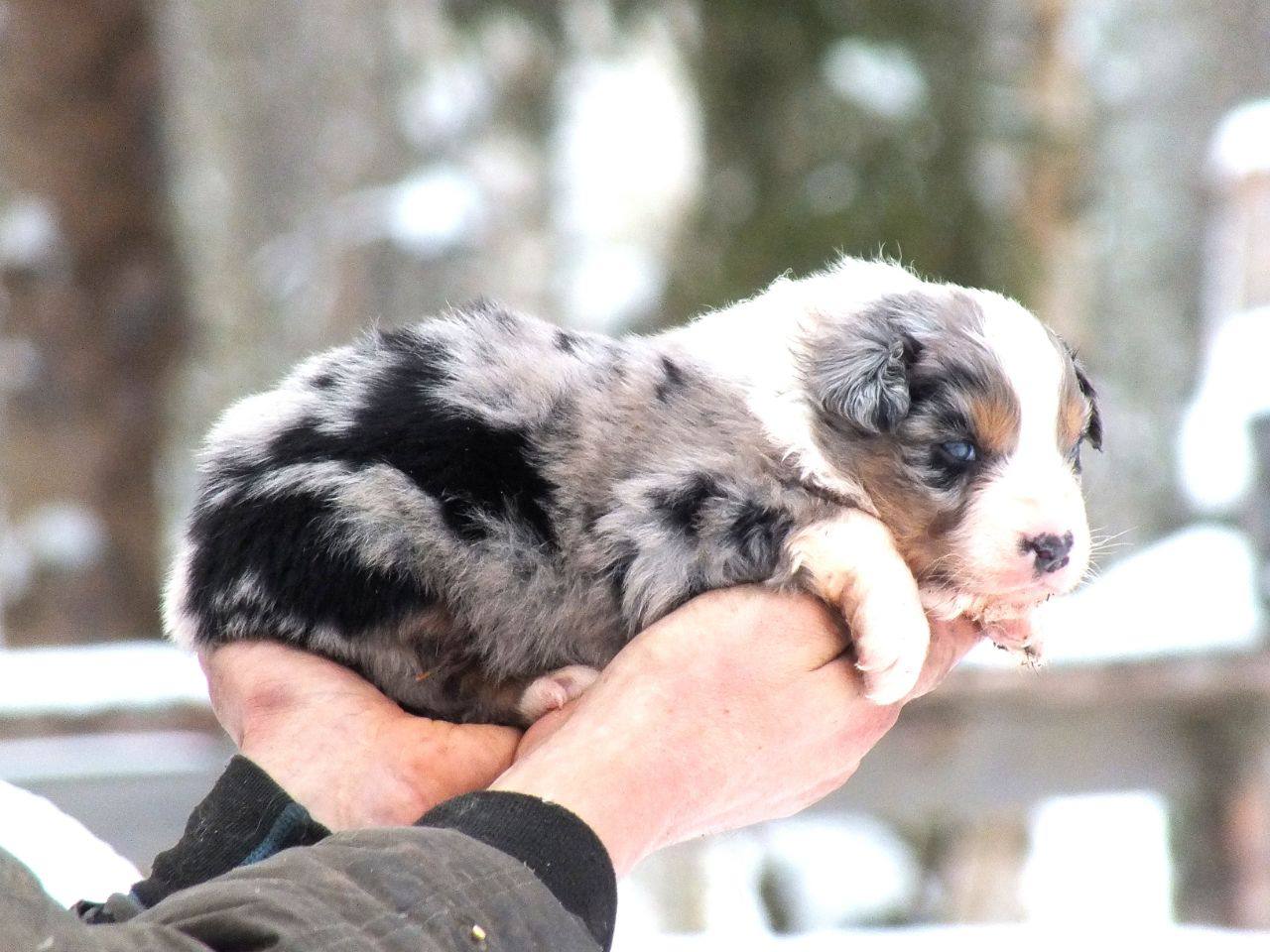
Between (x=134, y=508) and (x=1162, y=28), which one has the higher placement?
(x=1162, y=28)

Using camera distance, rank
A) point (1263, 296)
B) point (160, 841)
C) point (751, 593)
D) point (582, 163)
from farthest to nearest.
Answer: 1. point (582, 163)
2. point (1263, 296)
3. point (160, 841)
4. point (751, 593)

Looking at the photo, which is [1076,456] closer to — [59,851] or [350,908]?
[350,908]

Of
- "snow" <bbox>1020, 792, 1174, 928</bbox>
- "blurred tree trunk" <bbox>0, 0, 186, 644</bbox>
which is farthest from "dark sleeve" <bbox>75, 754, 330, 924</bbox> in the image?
"blurred tree trunk" <bbox>0, 0, 186, 644</bbox>

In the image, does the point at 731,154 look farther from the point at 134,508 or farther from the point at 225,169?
the point at 134,508

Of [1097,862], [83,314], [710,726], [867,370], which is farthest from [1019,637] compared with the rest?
[83,314]

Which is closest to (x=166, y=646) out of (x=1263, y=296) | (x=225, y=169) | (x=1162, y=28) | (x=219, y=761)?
(x=219, y=761)

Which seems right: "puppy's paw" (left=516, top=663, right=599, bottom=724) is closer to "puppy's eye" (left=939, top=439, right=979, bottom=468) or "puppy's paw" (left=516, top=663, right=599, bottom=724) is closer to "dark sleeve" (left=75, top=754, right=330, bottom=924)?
"dark sleeve" (left=75, top=754, right=330, bottom=924)

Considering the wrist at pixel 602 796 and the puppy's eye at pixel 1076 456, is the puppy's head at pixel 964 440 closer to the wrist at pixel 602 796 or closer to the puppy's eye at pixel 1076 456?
the puppy's eye at pixel 1076 456

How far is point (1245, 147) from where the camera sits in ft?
19.5

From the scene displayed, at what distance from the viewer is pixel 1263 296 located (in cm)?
565

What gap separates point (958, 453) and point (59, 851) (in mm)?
1912

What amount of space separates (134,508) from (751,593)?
7.56m

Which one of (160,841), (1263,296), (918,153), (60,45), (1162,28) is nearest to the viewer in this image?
(160,841)

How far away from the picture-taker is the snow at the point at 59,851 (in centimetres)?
290
